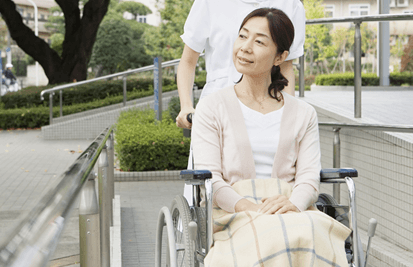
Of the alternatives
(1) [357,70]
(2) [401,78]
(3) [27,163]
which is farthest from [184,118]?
(3) [27,163]

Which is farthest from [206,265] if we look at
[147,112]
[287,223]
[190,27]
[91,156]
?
[147,112]

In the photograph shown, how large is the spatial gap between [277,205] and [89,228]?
2.36ft

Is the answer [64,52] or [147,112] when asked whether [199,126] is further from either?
[64,52]

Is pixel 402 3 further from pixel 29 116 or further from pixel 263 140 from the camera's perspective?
pixel 263 140

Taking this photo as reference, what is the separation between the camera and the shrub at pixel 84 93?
17.0 m

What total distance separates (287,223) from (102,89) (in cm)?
1593

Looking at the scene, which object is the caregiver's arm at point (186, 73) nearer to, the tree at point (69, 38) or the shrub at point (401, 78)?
the shrub at point (401, 78)

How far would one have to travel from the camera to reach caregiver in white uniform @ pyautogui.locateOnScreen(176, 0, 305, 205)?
279 cm

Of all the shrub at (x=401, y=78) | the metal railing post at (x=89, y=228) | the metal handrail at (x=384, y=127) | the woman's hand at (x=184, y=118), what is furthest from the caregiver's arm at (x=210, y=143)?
the shrub at (x=401, y=78)

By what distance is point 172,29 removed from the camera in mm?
29438

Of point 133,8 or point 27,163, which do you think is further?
point 133,8

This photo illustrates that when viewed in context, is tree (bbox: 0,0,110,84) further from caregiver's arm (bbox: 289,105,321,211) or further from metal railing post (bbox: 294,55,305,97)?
caregiver's arm (bbox: 289,105,321,211)

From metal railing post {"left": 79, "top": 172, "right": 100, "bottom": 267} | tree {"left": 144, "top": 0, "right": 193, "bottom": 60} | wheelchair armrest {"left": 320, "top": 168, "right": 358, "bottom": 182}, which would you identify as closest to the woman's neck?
wheelchair armrest {"left": 320, "top": 168, "right": 358, "bottom": 182}

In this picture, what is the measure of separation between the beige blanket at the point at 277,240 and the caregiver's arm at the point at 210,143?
0.21 metres
